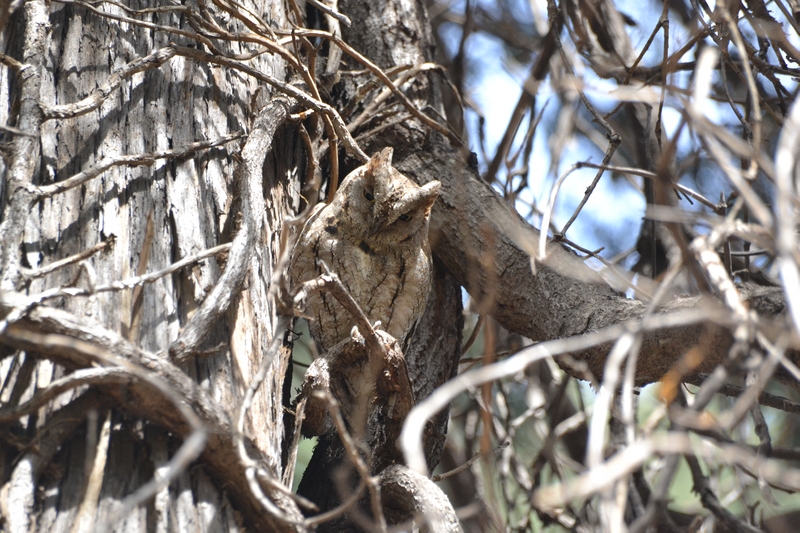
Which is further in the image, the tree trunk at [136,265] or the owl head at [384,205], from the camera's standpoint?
the owl head at [384,205]

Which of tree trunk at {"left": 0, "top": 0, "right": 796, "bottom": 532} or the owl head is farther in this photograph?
the owl head

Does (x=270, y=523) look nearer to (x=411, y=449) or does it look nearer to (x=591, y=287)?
(x=411, y=449)

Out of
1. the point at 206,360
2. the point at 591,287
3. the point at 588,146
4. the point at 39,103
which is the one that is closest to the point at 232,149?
the point at 39,103

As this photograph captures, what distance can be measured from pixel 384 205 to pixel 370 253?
215 mm

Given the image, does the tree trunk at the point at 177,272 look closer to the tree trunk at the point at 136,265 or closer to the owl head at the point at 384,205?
the tree trunk at the point at 136,265

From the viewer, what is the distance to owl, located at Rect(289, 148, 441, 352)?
2236 mm

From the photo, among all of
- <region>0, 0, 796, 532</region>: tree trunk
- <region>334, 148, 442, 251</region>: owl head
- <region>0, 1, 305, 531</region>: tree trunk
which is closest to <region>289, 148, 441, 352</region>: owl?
<region>334, 148, 442, 251</region>: owl head

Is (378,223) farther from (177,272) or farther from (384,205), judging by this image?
(177,272)

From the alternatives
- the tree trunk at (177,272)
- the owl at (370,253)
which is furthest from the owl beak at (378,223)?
the tree trunk at (177,272)

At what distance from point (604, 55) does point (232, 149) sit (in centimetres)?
193

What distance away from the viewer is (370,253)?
2.32m

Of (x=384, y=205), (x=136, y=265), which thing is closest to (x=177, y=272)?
(x=136, y=265)

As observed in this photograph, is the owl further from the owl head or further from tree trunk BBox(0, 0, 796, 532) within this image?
tree trunk BBox(0, 0, 796, 532)

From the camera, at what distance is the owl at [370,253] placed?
224cm
